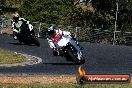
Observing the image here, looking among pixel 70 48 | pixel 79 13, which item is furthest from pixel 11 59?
pixel 79 13

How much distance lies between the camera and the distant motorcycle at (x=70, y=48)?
2034cm

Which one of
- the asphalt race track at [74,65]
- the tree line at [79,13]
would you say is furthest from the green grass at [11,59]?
the tree line at [79,13]

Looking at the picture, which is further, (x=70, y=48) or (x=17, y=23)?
(x=17, y=23)

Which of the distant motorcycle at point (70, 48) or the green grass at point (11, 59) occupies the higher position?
the distant motorcycle at point (70, 48)

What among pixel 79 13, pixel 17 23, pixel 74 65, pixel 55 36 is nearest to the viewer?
pixel 55 36

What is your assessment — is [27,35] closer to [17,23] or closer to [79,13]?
[17,23]

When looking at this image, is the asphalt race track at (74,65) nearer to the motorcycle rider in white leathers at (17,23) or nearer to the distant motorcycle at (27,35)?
the distant motorcycle at (27,35)

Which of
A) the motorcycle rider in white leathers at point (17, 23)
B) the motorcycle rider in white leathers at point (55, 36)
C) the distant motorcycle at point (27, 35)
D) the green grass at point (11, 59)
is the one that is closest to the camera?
the motorcycle rider in white leathers at point (55, 36)

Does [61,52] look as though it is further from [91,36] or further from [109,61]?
[91,36]

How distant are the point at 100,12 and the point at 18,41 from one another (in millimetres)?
11341

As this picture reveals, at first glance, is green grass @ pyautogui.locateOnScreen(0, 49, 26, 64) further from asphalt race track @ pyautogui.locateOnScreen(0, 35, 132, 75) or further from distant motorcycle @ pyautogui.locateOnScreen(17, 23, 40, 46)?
distant motorcycle @ pyautogui.locateOnScreen(17, 23, 40, 46)

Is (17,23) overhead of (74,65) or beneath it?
overhead

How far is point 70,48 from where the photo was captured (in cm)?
2050

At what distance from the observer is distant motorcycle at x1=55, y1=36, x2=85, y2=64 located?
66.7 ft
